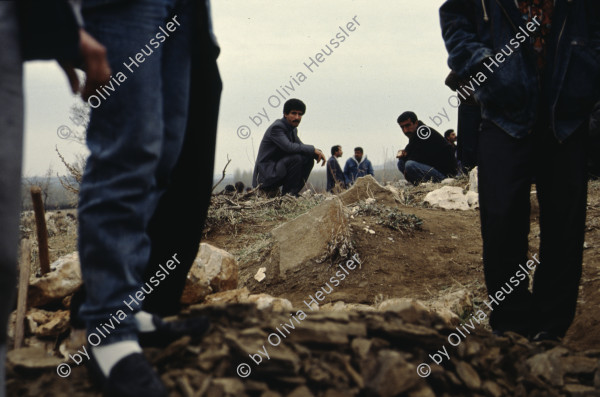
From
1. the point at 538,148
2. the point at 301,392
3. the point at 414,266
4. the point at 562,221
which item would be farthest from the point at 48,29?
the point at 414,266

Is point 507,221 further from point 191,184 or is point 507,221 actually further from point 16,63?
point 16,63

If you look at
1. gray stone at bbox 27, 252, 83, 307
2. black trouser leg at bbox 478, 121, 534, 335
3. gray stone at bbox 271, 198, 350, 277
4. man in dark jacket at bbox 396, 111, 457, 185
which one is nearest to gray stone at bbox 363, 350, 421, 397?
black trouser leg at bbox 478, 121, 534, 335

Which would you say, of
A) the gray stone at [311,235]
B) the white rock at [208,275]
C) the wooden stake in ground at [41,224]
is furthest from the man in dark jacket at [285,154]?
the wooden stake in ground at [41,224]

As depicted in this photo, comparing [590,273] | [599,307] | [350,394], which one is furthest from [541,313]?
[590,273]

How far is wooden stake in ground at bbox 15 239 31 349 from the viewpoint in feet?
6.35

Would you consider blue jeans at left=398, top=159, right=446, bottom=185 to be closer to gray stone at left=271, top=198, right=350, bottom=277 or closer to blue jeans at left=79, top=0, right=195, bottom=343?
gray stone at left=271, top=198, right=350, bottom=277

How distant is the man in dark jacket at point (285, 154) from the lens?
735cm

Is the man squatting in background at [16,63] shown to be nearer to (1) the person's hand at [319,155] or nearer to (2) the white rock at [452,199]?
(2) the white rock at [452,199]

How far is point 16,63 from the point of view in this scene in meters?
1.02

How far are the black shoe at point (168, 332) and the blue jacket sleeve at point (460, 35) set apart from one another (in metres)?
1.57

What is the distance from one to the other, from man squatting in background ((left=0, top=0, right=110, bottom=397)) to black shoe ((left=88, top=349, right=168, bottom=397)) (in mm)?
224

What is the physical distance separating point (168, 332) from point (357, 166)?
40.0 ft

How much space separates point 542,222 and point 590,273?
1.48 m

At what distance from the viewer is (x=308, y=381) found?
1.40 m
